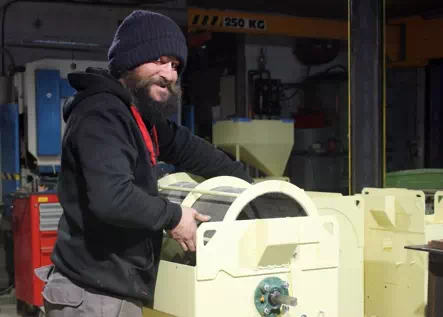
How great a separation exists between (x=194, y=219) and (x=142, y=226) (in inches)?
9.2

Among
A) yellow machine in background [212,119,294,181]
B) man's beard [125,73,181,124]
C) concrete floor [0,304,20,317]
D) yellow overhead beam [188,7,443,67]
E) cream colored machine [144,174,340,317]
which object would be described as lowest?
concrete floor [0,304,20,317]

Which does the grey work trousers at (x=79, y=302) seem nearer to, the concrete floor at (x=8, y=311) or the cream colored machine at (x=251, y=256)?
the cream colored machine at (x=251, y=256)

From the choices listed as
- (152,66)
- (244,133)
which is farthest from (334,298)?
(244,133)

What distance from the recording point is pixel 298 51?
1098 centimetres

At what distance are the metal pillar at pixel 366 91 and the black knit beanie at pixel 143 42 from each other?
120 inches

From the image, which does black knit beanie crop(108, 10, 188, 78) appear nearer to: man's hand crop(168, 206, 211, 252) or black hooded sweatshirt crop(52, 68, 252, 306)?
black hooded sweatshirt crop(52, 68, 252, 306)

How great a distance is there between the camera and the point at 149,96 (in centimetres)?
239

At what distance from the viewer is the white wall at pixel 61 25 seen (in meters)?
8.94

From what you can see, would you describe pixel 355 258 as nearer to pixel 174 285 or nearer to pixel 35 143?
pixel 174 285

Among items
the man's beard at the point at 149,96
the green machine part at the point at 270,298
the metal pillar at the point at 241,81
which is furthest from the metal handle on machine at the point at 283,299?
the metal pillar at the point at 241,81

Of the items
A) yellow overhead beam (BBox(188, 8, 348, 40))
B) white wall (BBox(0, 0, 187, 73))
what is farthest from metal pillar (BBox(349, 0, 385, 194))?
white wall (BBox(0, 0, 187, 73))

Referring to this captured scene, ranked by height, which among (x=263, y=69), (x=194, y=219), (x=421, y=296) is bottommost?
(x=421, y=296)

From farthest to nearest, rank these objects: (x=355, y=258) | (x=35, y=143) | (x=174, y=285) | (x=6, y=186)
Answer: (x=6, y=186), (x=35, y=143), (x=355, y=258), (x=174, y=285)

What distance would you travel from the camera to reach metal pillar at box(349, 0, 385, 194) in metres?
5.21
